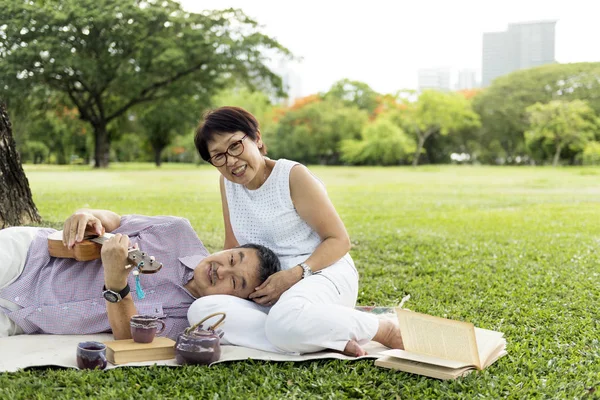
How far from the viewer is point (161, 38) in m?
16.4

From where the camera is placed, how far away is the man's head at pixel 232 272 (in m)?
2.42

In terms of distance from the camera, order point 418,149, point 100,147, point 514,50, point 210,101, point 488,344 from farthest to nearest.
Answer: point 514,50
point 418,149
point 100,147
point 210,101
point 488,344

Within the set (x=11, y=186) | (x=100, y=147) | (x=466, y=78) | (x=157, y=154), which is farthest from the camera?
(x=466, y=78)

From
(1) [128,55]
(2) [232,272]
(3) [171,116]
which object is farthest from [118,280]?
(3) [171,116]

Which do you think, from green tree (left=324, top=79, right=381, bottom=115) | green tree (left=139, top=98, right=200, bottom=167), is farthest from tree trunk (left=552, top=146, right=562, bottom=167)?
green tree (left=139, top=98, right=200, bottom=167)

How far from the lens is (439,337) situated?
2.12 metres

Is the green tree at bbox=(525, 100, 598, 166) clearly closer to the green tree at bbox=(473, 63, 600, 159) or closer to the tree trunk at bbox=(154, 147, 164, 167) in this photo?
the green tree at bbox=(473, 63, 600, 159)

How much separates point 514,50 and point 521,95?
3559 millimetres

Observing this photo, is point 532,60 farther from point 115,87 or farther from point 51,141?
point 51,141

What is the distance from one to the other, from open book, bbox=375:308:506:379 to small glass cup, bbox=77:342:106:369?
2.83ft

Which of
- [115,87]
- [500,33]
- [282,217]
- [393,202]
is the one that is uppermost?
[500,33]

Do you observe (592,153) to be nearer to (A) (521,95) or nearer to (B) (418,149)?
(A) (521,95)

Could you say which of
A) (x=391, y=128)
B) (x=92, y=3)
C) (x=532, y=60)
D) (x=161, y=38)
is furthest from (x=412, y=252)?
(x=532, y=60)

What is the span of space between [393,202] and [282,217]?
694cm
